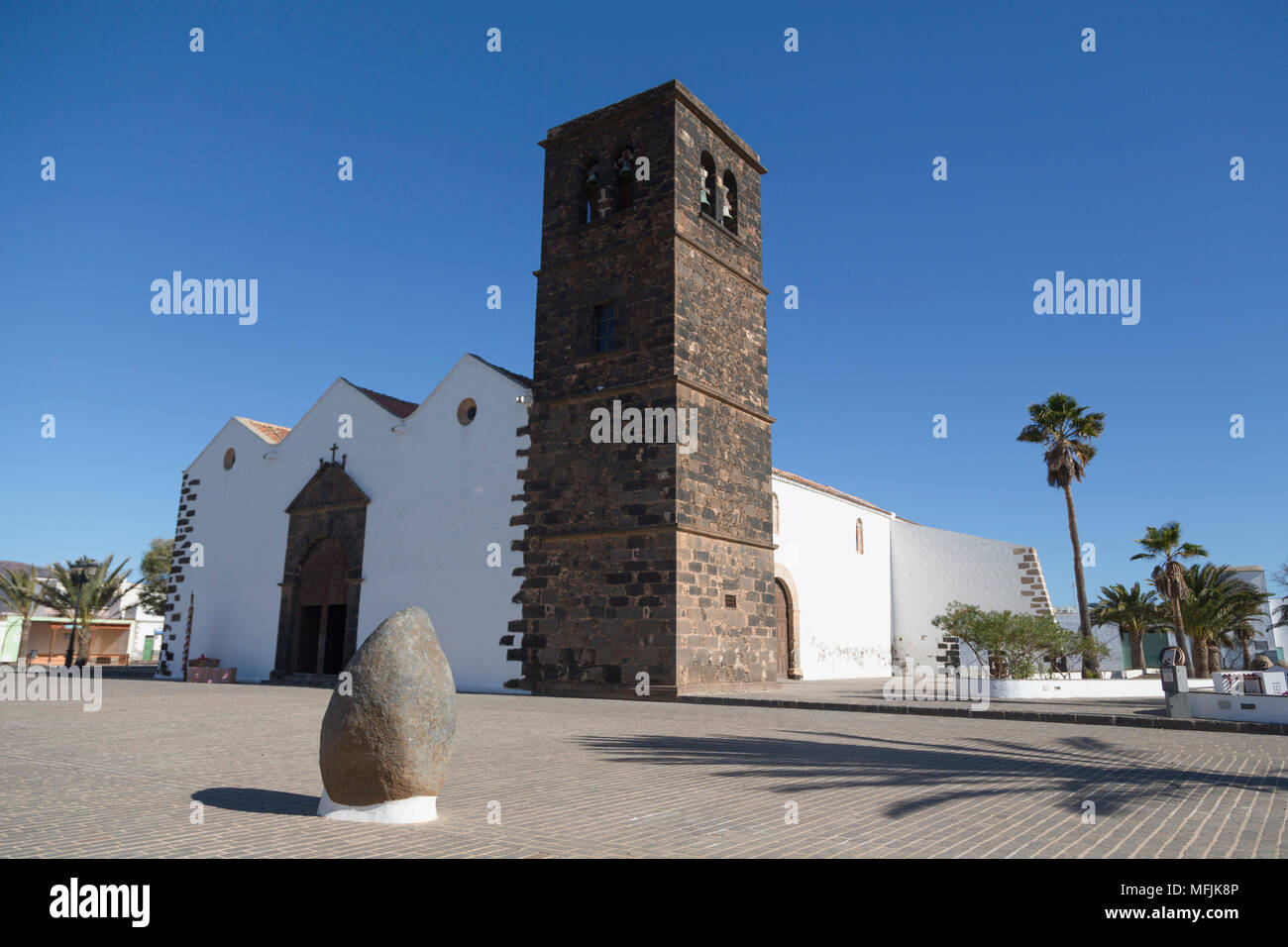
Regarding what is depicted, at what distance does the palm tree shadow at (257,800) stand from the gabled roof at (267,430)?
2018 centimetres

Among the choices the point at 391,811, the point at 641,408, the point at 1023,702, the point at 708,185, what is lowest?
the point at 1023,702

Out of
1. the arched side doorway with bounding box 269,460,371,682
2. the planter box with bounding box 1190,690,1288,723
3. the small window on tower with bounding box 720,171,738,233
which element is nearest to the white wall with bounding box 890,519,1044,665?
the small window on tower with bounding box 720,171,738,233

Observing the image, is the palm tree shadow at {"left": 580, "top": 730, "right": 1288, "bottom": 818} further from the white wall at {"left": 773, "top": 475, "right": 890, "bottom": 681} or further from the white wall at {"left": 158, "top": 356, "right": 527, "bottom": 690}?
the white wall at {"left": 773, "top": 475, "right": 890, "bottom": 681}

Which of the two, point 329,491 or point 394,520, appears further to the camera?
point 329,491

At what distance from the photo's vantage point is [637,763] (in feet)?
22.8

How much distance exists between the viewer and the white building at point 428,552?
60.0 feet

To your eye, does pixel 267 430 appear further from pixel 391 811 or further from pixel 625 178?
pixel 391 811

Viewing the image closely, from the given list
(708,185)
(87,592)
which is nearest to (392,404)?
(708,185)

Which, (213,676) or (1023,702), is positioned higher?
(1023,702)

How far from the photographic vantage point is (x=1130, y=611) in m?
34.6

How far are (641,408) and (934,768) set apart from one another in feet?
33.7

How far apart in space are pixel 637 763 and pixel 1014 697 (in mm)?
12093
